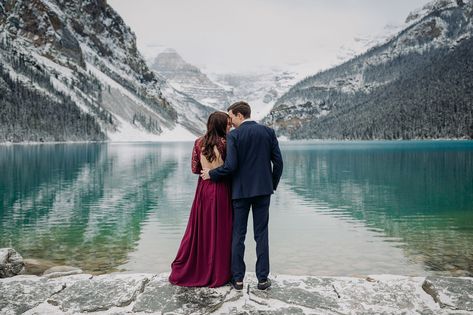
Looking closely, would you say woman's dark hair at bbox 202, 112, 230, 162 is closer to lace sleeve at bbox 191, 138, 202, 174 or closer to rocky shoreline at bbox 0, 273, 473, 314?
lace sleeve at bbox 191, 138, 202, 174

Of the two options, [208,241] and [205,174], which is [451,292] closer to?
[208,241]

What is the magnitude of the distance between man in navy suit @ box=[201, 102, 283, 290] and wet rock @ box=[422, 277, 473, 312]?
2804 millimetres

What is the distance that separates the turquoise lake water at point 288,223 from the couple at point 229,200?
688 centimetres

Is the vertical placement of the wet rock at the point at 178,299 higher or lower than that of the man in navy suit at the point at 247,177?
lower

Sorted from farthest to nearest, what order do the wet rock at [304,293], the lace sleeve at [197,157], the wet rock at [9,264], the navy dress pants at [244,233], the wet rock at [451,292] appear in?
the wet rock at [9,264]
the lace sleeve at [197,157]
the navy dress pants at [244,233]
the wet rock at [304,293]
the wet rock at [451,292]

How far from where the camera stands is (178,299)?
7207 mm

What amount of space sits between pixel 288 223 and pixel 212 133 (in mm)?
15988

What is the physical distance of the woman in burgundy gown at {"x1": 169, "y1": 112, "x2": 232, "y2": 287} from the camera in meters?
7.76

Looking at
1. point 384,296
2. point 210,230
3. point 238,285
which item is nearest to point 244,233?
point 210,230

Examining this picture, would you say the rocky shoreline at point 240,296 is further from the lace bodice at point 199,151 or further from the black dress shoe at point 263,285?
the lace bodice at point 199,151

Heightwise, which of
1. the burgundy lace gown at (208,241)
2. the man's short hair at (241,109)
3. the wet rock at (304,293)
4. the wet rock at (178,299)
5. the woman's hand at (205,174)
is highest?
the man's short hair at (241,109)

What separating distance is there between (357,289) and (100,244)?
42.2 ft

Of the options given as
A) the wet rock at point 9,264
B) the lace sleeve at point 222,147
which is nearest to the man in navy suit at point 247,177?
the lace sleeve at point 222,147

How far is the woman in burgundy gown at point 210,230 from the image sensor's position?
306 inches
